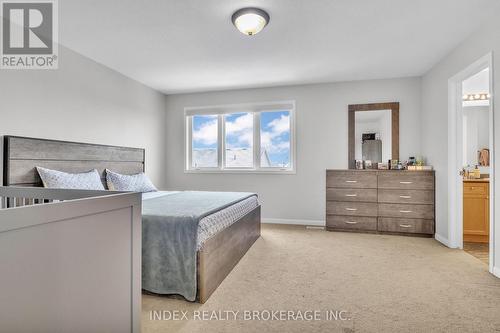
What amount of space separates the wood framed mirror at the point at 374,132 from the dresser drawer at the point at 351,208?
68cm

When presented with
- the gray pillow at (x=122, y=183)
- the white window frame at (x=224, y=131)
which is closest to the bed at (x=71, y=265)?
the gray pillow at (x=122, y=183)

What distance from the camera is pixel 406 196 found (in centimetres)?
400

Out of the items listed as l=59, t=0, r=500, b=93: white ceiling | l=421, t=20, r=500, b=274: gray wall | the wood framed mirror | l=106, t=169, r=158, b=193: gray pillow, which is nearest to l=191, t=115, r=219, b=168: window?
l=59, t=0, r=500, b=93: white ceiling

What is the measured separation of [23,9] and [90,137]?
4.95 feet

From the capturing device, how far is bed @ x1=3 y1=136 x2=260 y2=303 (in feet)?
7.07

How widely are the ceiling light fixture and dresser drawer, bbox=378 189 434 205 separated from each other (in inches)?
115

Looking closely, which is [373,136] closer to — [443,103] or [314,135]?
[314,135]

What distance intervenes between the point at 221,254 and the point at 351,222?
2541 millimetres

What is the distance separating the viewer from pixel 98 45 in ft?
10.4

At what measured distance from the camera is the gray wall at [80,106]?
2748mm

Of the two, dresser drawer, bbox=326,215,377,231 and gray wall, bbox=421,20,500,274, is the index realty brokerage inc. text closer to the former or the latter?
gray wall, bbox=421,20,500,274

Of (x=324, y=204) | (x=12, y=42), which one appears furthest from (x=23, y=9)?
Result: (x=324, y=204)

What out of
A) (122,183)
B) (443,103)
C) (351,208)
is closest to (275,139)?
(351,208)

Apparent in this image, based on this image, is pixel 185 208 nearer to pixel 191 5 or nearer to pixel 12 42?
pixel 191 5
